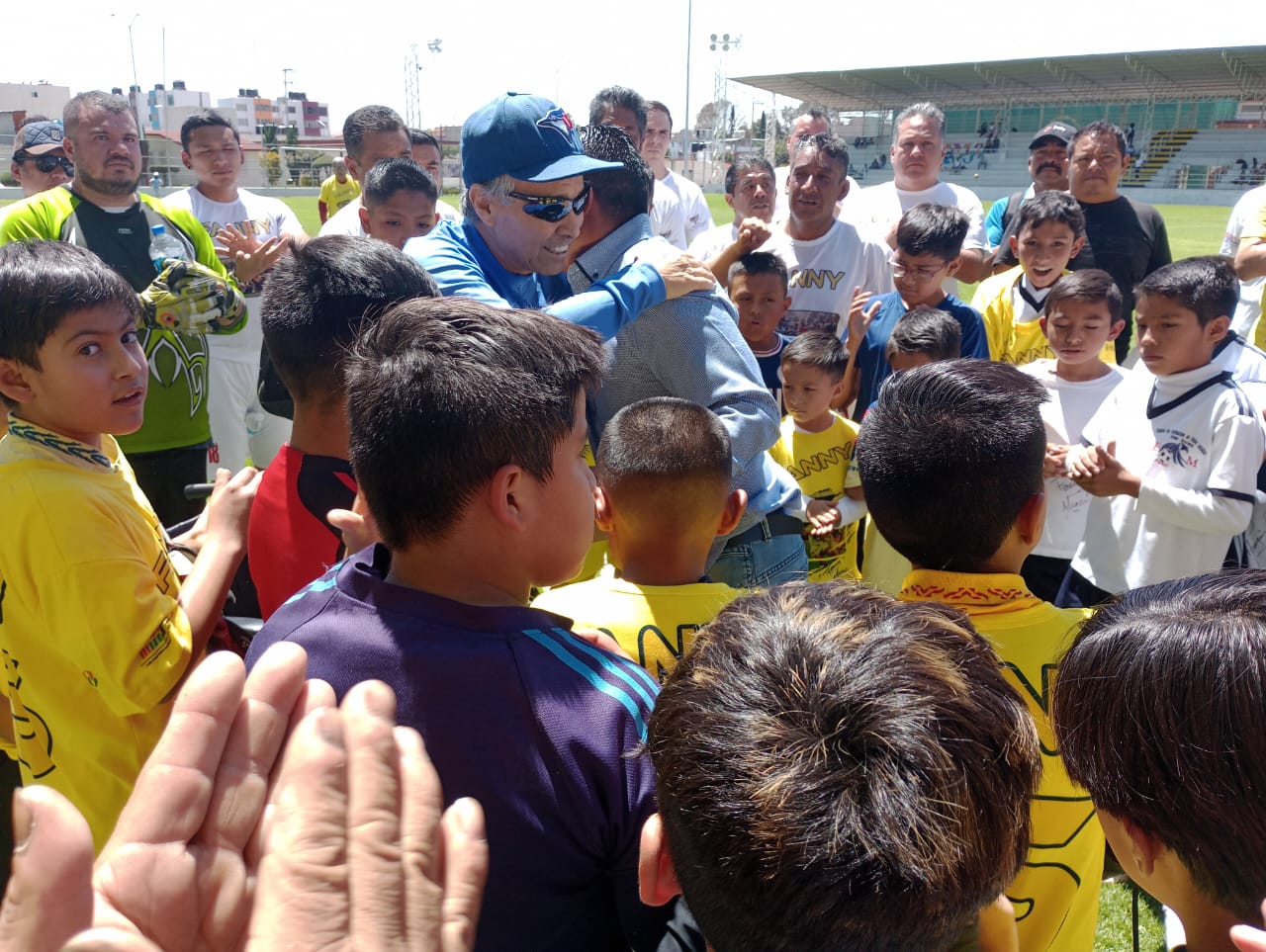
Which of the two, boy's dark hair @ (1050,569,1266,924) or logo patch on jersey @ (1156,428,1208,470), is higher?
boy's dark hair @ (1050,569,1266,924)

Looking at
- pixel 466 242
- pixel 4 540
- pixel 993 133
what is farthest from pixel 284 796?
pixel 993 133

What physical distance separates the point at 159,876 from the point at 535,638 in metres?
0.63

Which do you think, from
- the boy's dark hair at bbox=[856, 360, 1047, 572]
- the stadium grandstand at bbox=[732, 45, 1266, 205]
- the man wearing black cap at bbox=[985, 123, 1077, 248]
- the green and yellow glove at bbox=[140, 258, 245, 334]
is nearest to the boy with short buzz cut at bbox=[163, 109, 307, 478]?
the green and yellow glove at bbox=[140, 258, 245, 334]

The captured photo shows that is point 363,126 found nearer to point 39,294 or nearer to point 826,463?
point 826,463

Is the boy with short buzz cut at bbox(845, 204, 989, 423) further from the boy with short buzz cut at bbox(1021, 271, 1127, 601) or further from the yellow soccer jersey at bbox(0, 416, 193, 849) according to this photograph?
the yellow soccer jersey at bbox(0, 416, 193, 849)

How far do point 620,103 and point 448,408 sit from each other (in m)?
5.28

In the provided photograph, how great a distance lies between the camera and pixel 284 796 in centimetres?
76

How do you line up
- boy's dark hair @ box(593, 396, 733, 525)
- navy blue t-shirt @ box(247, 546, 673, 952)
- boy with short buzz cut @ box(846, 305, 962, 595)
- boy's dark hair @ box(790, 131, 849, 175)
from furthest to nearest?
boy's dark hair @ box(790, 131, 849, 175), boy with short buzz cut @ box(846, 305, 962, 595), boy's dark hair @ box(593, 396, 733, 525), navy blue t-shirt @ box(247, 546, 673, 952)

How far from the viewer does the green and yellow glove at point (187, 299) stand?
3680mm

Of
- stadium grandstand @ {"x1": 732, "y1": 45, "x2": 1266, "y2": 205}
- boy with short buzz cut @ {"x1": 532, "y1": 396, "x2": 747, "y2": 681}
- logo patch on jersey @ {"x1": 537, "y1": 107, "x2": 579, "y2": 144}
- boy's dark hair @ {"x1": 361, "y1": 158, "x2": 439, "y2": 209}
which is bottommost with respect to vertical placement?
boy with short buzz cut @ {"x1": 532, "y1": 396, "x2": 747, "y2": 681}

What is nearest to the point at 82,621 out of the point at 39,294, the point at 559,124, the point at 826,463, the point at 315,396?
the point at 315,396

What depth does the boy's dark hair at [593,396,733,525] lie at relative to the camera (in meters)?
2.12

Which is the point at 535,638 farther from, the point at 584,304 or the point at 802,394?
the point at 802,394

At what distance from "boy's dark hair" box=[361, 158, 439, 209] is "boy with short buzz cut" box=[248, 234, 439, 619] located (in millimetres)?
2591
